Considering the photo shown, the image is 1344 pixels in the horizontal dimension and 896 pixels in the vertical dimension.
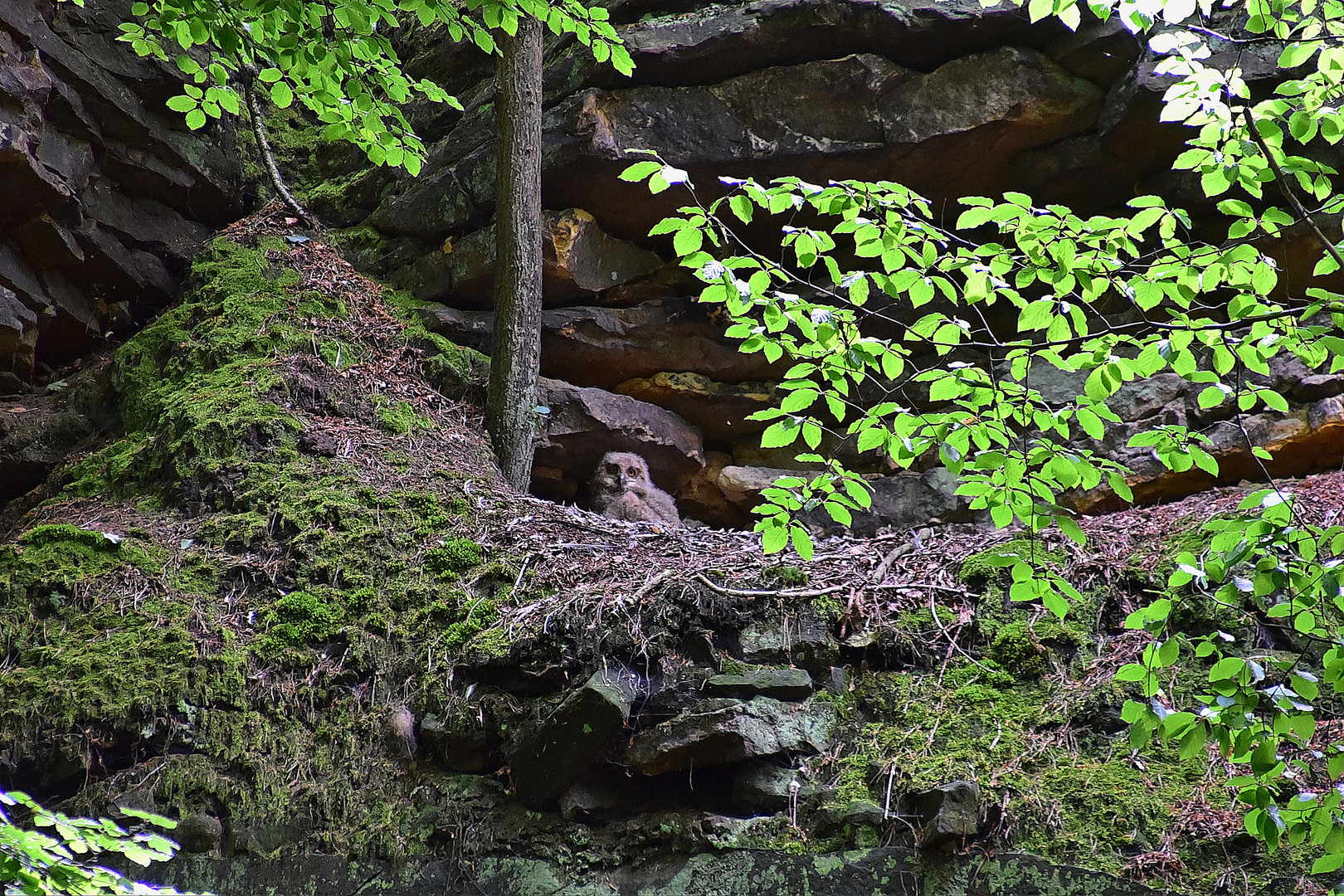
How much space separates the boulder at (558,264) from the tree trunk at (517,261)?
782 mm

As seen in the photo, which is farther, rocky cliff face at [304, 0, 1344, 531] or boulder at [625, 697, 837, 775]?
rocky cliff face at [304, 0, 1344, 531]

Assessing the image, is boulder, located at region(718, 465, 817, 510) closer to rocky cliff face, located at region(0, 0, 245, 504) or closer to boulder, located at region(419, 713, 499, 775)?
boulder, located at region(419, 713, 499, 775)

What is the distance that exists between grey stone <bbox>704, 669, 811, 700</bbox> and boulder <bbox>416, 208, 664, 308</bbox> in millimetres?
4318

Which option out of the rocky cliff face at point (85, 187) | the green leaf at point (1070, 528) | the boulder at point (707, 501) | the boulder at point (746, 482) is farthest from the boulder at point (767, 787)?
the rocky cliff face at point (85, 187)

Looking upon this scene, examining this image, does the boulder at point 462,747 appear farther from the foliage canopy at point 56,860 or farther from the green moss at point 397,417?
the green moss at point 397,417

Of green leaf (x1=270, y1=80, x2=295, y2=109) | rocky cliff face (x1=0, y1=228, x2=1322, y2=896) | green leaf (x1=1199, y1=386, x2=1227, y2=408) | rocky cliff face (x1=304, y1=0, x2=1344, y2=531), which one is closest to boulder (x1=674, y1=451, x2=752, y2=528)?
rocky cliff face (x1=304, y1=0, x2=1344, y2=531)

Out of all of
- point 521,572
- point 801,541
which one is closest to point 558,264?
point 521,572

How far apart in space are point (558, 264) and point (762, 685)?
4.40 m

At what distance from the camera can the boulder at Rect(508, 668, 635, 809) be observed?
11.3ft

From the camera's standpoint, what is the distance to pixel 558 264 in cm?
700

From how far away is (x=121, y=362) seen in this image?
6.25 m

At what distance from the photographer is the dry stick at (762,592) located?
3965 millimetres

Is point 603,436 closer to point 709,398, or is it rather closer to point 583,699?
point 709,398

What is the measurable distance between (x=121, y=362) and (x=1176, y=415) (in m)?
7.89
